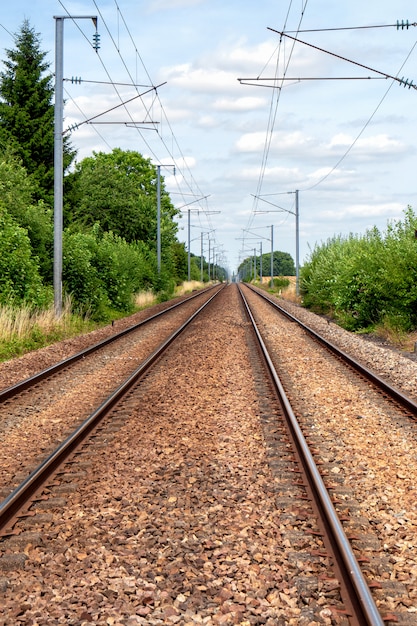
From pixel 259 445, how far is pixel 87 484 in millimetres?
2201

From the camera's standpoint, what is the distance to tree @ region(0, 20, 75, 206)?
40.6 meters

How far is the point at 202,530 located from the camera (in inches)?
211

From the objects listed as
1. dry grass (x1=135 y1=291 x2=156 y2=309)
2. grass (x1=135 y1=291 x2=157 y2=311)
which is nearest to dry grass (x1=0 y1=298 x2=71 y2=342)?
grass (x1=135 y1=291 x2=157 y2=311)

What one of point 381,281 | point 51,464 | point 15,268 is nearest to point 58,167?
point 15,268

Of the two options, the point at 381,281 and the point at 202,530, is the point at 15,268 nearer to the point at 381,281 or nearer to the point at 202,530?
the point at 381,281

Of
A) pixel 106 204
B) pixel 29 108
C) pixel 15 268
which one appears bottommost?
pixel 15 268

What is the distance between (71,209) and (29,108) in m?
6.47

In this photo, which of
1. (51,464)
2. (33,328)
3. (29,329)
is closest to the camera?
(51,464)

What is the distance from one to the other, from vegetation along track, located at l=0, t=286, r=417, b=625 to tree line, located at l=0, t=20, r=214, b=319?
39.1ft

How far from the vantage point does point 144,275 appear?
1613 inches

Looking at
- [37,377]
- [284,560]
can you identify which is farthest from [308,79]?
[284,560]

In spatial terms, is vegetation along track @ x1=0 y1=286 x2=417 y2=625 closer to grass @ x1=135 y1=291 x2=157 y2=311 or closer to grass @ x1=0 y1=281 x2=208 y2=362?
grass @ x1=0 y1=281 x2=208 y2=362

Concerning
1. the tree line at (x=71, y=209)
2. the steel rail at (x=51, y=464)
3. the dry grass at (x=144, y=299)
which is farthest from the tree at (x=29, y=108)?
the steel rail at (x=51, y=464)

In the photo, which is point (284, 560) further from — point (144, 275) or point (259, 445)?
point (144, 275)
